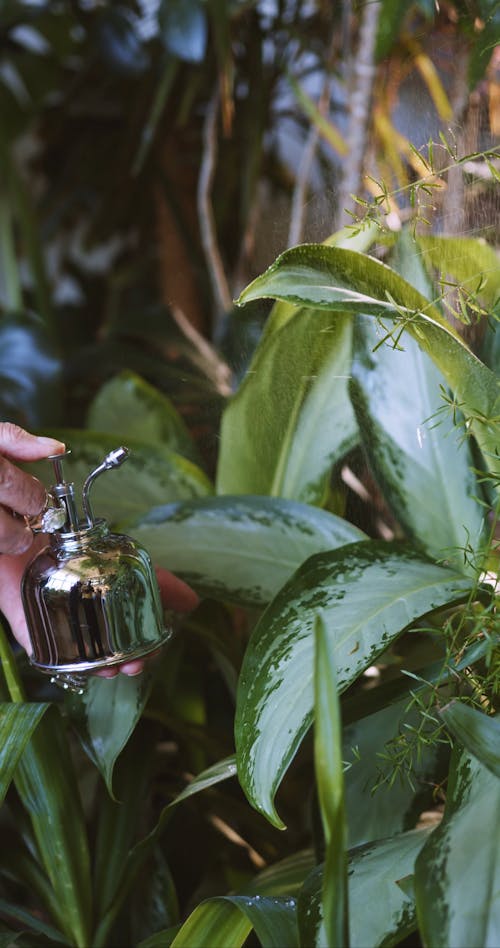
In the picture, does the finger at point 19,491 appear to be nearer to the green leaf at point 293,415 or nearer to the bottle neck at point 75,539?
the bottle neck at point 75,539

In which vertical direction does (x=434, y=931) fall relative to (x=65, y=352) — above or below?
below

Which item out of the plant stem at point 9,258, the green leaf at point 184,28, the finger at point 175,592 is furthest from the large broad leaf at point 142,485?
the plant stem at point 9,258

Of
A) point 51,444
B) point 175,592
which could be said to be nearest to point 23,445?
point 51,444

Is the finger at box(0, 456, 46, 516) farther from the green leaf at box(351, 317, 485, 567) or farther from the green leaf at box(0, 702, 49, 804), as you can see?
the green leaf at box(351, 317, 485, 567)

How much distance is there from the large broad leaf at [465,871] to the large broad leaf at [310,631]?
0.07 meters

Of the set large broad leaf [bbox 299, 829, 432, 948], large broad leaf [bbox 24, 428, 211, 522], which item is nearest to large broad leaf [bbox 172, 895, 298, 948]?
large broad leaf [bbox 299, 829, 432, 948]

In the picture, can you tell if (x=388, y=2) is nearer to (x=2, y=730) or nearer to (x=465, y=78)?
(x=465, y=78)

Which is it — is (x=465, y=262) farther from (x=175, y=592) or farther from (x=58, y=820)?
(x=58, y=820)

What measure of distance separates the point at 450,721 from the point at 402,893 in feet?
0.25

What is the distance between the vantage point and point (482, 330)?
18.8 inches

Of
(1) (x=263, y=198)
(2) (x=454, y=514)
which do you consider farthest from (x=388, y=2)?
(1) (x=263, y=198)

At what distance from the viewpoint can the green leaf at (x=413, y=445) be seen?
519 mm

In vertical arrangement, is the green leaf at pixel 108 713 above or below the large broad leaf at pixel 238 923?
above

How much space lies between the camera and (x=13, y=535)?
0.45 m
